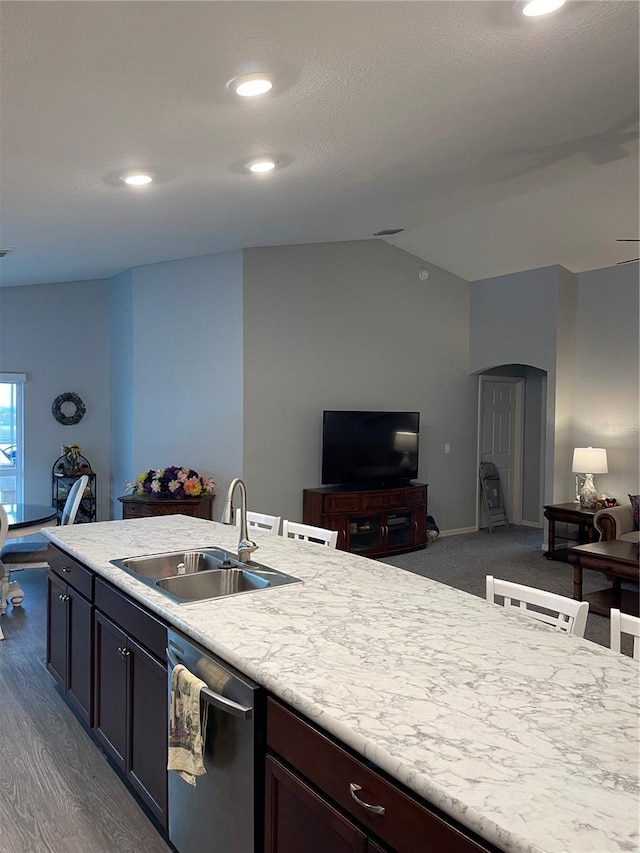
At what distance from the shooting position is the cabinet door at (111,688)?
2.39 m

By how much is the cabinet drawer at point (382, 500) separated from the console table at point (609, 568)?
7.05ft

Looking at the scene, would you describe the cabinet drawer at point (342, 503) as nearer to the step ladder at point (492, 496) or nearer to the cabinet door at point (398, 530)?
the cabinet door at point (398, 530)

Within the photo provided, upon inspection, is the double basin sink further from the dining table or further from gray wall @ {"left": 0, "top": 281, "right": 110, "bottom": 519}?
gray wall @ {"left": 0, "top": 281, "right": 110, "bottom": 519}

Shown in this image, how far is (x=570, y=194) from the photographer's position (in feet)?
18.4

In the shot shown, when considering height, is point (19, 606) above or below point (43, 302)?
below

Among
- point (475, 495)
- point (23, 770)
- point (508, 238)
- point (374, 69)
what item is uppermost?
point (508, 238)

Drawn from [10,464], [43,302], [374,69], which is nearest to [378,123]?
[374,69]

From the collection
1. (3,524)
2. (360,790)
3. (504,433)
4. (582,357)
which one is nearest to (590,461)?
(582,357)

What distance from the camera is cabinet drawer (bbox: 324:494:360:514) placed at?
627 cm

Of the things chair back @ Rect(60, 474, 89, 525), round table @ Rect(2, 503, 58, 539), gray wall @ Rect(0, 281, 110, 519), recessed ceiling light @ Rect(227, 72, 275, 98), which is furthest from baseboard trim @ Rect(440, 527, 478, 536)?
recessed ceiling light @ Rect(227, 72, 275, 98)

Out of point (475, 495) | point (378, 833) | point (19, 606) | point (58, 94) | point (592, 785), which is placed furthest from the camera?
point (475, 495)

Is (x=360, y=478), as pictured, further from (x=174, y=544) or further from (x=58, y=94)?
(x=58, y=94)

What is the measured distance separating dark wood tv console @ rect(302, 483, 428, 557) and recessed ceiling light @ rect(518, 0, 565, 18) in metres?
4.56

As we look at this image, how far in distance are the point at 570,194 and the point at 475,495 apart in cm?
395
